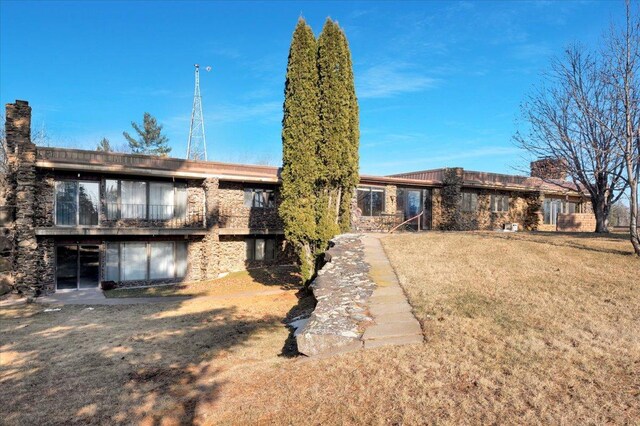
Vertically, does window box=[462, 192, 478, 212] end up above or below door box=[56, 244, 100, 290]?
above

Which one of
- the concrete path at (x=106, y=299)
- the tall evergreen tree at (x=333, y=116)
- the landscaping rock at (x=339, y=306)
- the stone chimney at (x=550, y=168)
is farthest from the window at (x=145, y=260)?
the stone chimney at (x=550, y=168)

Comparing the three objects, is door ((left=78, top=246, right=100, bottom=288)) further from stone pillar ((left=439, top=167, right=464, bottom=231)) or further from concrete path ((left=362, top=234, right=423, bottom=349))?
stone pillar ((left=439, top=167, right=464, bottom=231))

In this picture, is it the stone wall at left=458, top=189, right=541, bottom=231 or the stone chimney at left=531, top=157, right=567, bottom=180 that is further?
the stone wall at left=458, top=189, right=541, bottom=231

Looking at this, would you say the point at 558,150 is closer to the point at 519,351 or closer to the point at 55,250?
the point at 519,351

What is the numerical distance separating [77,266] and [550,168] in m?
22.5

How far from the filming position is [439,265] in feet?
35.3

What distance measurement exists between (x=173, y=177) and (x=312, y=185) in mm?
7944

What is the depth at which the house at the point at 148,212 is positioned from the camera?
1630cm

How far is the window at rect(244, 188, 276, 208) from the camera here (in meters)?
21.1

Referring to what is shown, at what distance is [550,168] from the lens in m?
19.5

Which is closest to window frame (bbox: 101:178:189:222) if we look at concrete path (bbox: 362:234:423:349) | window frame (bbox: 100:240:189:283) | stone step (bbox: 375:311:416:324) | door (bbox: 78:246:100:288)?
window frame (bbox: 100:240:189:283)

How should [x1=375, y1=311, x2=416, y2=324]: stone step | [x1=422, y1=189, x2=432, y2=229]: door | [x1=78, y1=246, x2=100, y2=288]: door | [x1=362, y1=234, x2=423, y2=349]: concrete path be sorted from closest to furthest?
1. [x1=362, y1=234, x2=423, y2=349]: concrete path
2. [x1=375, y1=311, x2=416, y2=324]: stone step
3. [x1=78, y1=246, x2=100, y2=288]: door
4. [x1=422, y1=189, x2=432, y2=229]: door

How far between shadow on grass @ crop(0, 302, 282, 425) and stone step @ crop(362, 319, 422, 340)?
2500 mm

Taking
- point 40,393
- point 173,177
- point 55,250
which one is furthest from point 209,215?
point 40,393
